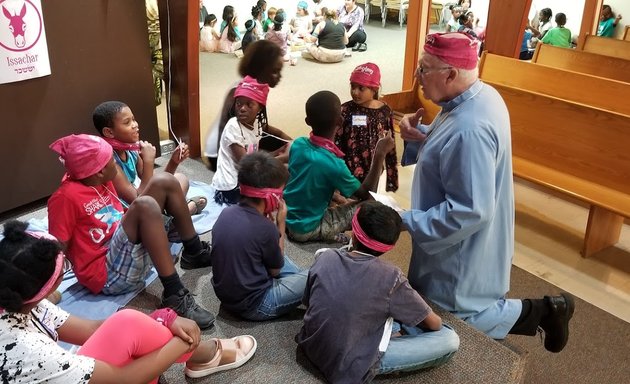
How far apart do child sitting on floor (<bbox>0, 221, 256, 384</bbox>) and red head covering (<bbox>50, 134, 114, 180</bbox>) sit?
0.69 meters

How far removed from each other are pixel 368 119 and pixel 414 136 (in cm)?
64

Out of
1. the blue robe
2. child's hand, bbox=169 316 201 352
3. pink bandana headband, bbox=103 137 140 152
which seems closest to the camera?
child's hand, bbox=169 316 201 352

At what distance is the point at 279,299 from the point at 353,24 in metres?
7.72

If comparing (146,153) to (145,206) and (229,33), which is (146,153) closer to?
(145,206)

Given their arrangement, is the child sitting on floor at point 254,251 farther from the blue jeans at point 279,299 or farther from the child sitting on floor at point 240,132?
the child sitting on floor at point 240,132

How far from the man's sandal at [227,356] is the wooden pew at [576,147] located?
7.17 feet

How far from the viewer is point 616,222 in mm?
3365

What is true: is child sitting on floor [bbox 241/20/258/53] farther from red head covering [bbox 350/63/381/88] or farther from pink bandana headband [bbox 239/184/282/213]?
pink bandana headband [bbox 239/184/282/213]

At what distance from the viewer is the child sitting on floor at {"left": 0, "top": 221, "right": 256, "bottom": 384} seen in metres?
1.32

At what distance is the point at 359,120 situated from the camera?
301 centimetres

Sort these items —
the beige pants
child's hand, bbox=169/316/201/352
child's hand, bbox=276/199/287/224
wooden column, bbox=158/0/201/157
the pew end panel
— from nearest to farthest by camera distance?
child's hand, bbox=169/316/201/352 < child's hand, bbox=276/199/287/224 < the pew end panel < wooden column, bbox=158/0/201/157 < the beige pants

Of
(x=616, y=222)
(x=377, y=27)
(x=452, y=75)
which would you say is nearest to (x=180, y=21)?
(x=452, y=75)

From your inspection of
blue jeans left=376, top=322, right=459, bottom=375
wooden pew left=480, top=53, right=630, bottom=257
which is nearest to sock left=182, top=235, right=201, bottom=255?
blue jeans left=376, top=322, right=459, bottom=375

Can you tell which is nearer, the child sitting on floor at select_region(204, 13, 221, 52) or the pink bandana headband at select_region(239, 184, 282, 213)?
the pink bandana headband at select_region(239, 184, 282, 213)
